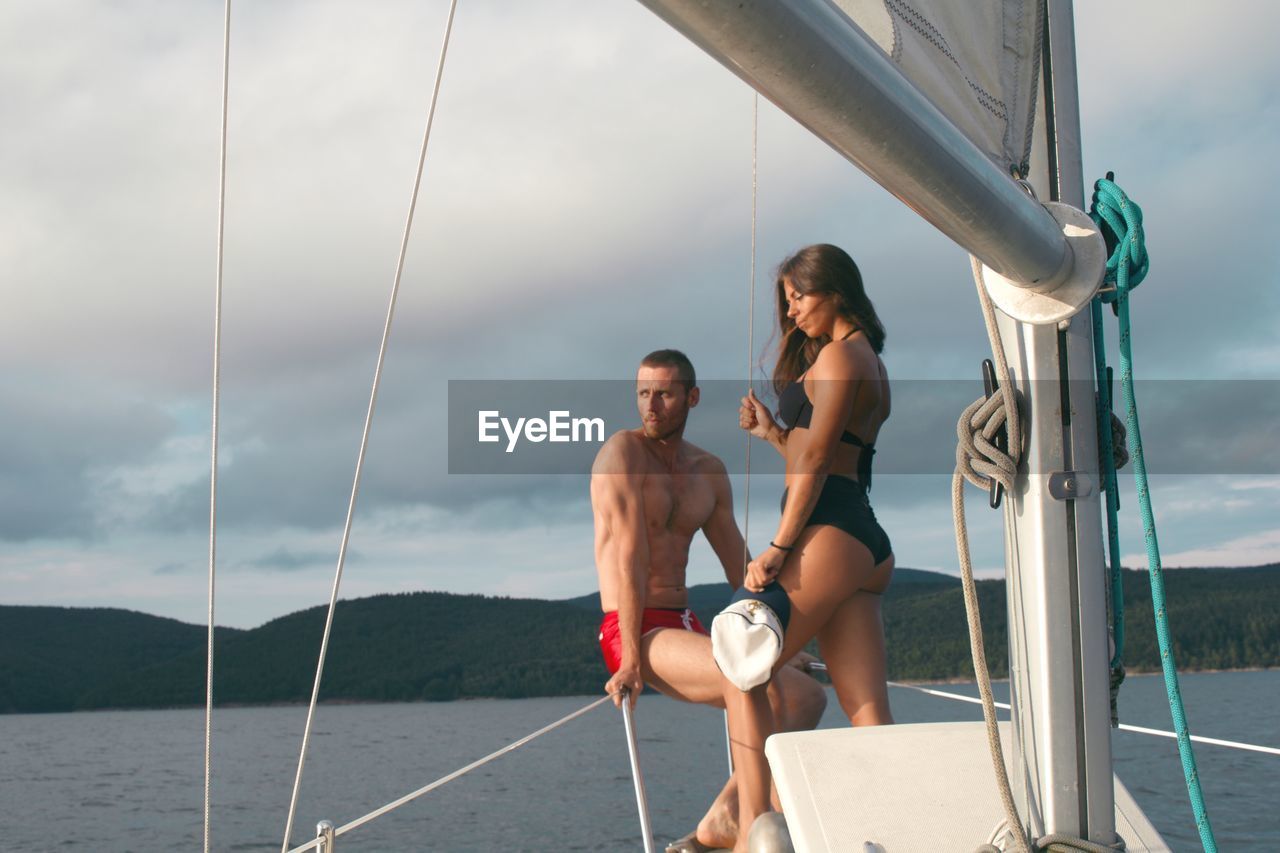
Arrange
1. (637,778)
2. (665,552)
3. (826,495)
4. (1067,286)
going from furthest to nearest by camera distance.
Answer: (665,552)
(637,778)
(826,495)
(1067,286)

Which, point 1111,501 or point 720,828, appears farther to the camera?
point 720,828

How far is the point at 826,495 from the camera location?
2447 millimetres

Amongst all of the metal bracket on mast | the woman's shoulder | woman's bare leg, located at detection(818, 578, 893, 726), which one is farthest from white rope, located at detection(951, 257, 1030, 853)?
woman's bare leg, located at detection(818, 578, 893, 726)

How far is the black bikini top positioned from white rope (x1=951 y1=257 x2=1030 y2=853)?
1.02 meters

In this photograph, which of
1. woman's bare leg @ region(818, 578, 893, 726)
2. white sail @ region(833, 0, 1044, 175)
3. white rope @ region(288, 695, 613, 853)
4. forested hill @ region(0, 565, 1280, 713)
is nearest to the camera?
white sail @ region(833, 0, 1044, 175)

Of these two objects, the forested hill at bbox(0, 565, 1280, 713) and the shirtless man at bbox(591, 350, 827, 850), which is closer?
the shirtless man at bbox(591, 350, 827, 850)

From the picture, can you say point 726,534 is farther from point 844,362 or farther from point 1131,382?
point 1131,382

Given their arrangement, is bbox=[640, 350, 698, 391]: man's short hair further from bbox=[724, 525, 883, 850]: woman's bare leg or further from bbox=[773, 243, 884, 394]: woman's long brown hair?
bbox=[724, 525, 883, 850]: woman's bare leg

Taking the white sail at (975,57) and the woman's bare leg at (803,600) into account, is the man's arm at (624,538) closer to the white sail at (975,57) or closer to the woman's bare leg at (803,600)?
the woman's bare leg at (803,600)

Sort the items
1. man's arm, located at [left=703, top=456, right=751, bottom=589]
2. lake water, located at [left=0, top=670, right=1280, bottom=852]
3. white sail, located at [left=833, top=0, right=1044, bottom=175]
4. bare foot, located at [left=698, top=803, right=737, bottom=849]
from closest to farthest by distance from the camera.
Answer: white sail, located at [left=833, top=0, right=1044, bottom=175]
bare foot, located at [left=698, top=803, right=737, bottom=849]
man's arm, located at [left=703, top=456, right=751, bottom=589]
lake water, located at [left=0, top=670, right=1280, bottom=852]

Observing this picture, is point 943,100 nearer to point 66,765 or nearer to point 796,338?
point 796,338

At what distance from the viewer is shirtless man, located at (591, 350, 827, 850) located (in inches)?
113

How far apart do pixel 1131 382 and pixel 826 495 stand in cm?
104

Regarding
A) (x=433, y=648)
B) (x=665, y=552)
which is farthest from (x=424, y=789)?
(x=433, y=648)
